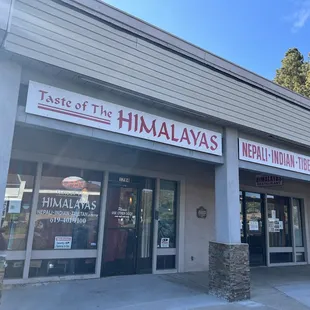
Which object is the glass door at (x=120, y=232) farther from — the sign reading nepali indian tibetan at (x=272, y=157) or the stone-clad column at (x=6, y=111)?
the stone-clad column at (x=6, y=111)

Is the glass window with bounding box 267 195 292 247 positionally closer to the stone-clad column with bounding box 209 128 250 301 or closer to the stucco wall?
the stucco wall

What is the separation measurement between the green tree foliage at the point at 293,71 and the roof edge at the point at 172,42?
1750cm

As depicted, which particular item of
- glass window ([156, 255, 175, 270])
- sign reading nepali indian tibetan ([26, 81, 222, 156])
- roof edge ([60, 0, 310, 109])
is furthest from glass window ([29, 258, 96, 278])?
roof edge ([60, 0, 310, 109])

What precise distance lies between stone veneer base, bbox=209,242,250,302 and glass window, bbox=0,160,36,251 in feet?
12.5

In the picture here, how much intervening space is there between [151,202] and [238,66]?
12.8 ft

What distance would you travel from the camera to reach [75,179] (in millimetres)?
6961

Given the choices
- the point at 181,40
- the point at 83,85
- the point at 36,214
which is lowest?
the point at 36,214

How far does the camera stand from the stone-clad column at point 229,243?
18.5 ft

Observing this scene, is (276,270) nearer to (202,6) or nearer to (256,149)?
(256,149)

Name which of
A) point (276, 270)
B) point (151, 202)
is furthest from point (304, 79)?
point (151, 202)

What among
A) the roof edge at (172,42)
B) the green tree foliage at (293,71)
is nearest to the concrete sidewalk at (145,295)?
the roof edge at (172,42)

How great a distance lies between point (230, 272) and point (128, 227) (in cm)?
280

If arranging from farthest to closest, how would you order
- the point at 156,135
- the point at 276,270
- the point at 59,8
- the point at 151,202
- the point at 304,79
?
the point at 304,79 → the point at 276,270 → the point at 151,202 → the point at 156,135 → the point at 59,8

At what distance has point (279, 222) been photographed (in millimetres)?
10727
